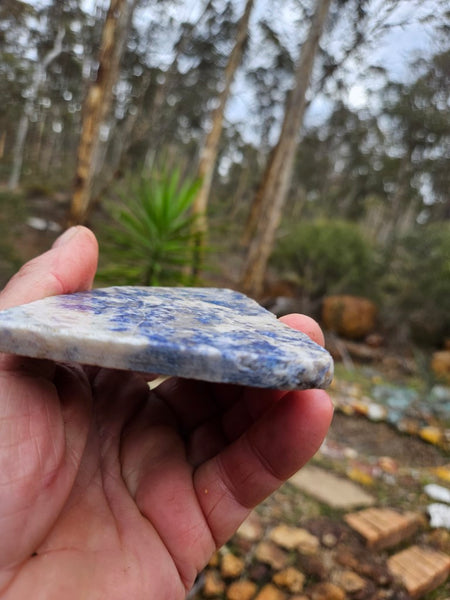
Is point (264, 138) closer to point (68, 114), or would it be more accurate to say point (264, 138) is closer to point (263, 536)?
point (68, 114)

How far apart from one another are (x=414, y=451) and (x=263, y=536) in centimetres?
203

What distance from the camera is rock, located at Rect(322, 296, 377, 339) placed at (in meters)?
7.10

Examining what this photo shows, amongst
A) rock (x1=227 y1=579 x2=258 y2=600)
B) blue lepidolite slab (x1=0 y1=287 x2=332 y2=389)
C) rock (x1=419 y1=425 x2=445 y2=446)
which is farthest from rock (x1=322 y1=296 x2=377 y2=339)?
blue lepidolite slab (x1=0 y1=287 x2=332 y2=389)

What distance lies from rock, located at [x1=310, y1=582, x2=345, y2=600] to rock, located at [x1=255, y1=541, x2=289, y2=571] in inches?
5.7

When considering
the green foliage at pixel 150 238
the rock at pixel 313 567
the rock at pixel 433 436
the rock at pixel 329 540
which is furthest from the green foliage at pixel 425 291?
the rock at pixel 313 567

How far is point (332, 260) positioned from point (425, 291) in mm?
1599

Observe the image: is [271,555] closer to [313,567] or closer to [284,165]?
[313,567]

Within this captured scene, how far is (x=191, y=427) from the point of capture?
1166 mm

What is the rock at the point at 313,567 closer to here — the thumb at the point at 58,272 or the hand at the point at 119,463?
the hand at the point at 119,463

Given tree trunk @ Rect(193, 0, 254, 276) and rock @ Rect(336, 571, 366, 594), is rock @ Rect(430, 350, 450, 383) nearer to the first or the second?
tree trunk @ Rect(193, 0, 254, 276)

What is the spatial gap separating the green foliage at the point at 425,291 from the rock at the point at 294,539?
583cm

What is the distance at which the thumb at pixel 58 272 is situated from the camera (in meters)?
1.02

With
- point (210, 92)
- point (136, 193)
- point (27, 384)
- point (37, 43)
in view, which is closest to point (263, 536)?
point (27, 384)

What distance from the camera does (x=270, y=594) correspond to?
5.18 feet
